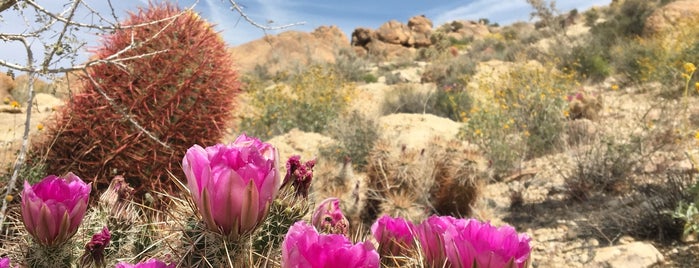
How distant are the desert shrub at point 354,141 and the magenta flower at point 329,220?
15.4 feet

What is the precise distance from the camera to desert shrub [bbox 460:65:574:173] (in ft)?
20.2

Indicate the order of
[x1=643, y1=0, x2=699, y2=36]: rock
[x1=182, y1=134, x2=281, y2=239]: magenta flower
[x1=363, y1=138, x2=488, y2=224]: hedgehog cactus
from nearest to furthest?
[x1=182, y1=134, x2=281, y2=239]: magenta flower
[x1=363, y1=138, x2=488, y2=224]: hedgehog cactus
[x1=643, y1=0, x2=699, y2=36]: rock

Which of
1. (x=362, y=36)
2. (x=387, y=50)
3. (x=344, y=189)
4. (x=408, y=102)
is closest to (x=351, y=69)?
(x=408, y=102)

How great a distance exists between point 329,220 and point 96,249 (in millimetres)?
558

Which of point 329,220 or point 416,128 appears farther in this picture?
point 416,128

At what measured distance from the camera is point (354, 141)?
20.9 feet

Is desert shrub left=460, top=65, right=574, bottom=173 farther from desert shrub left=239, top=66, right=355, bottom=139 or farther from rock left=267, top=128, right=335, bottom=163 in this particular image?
desert shrub left=239, top=66, right=355, bottom=139

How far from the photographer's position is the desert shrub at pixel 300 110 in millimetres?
9227

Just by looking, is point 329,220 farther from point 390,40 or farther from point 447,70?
point 390,40

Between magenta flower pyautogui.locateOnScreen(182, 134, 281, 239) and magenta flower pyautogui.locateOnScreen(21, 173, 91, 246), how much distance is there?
1.29ft

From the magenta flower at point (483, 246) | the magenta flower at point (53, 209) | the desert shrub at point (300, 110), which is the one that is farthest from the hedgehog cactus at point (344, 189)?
the desert shrub at point (300, 110)

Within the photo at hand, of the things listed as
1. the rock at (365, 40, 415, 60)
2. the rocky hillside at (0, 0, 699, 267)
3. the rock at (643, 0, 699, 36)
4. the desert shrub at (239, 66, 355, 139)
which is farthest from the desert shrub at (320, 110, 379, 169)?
the rock at (365, 40, 415, 60)

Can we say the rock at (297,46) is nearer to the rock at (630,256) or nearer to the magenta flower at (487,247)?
the rock at (630,256)

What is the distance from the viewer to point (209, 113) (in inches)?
135
